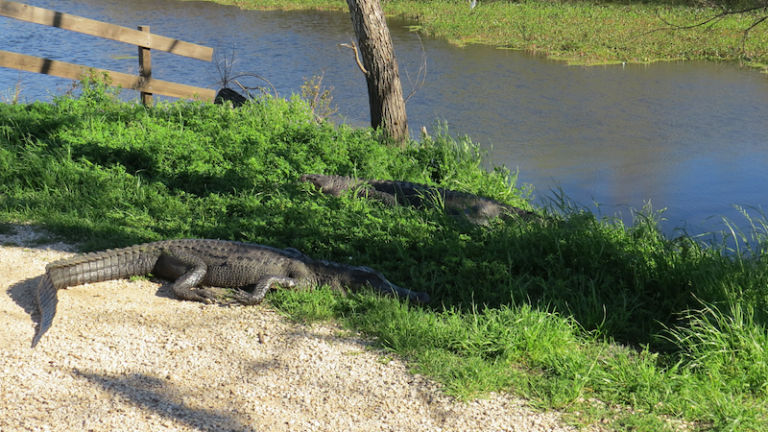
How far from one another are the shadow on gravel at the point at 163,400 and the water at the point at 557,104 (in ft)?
19.4

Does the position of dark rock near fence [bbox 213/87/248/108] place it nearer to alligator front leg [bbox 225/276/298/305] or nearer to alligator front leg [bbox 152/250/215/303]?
alligator front leg [bbox 152/250/215/303]

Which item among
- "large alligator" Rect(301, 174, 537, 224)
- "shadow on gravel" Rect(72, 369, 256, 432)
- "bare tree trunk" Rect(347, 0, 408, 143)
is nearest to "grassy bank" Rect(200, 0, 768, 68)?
"bare tree trunk" Rect(347, 0, 408, 143)

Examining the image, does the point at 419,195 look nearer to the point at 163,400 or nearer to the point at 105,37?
the point at 163,400

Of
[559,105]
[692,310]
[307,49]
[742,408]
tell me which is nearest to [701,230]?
[692,310]

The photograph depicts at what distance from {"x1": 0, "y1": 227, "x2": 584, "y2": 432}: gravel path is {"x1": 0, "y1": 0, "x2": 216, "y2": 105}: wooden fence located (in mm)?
5580

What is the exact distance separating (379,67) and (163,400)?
21.3 ft

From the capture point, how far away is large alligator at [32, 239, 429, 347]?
5.10 meters

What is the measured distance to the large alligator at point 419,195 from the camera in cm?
697

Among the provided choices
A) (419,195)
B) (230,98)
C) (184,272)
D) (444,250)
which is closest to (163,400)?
(184,272)

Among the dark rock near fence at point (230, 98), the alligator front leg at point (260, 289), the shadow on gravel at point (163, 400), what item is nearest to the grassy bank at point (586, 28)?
the dark rock near fence at point (230, 98)

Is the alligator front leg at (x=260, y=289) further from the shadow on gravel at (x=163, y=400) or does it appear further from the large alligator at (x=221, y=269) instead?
the shadow on gravel at (x=163, y=400)

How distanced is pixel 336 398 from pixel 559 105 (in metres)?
11.3

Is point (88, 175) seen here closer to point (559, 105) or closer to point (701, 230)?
point (701, 230)

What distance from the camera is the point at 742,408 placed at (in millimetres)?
3836
